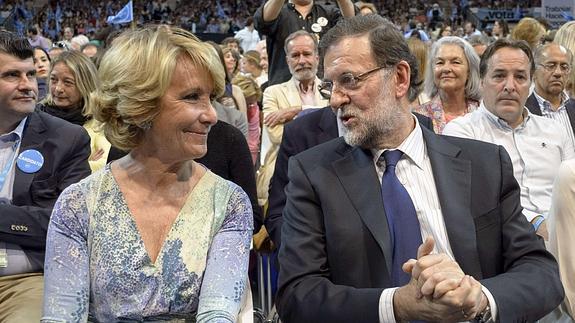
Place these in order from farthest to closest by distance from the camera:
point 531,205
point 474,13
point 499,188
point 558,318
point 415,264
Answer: point 474,13, point 531,205, point 558,318, point 499,188, point 415,264

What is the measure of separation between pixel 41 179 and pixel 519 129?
218 centimetres

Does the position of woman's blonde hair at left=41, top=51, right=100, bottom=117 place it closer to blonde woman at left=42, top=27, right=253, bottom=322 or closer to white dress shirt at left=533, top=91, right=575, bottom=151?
blonde woman at left=42, top=27, right=253, bottom=322

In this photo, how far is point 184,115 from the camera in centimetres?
233

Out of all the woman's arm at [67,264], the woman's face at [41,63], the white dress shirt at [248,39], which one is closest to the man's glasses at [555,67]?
the woman's arm at [67,264]

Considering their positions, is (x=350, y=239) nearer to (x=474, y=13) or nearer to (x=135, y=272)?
(x=135, y=272)

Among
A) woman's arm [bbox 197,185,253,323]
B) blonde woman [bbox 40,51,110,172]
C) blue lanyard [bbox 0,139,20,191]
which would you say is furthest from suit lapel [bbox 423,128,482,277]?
blonde woman [bbox 40,51,110,172]

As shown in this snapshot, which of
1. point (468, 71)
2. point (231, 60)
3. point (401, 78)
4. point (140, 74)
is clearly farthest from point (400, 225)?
point (231, 60)

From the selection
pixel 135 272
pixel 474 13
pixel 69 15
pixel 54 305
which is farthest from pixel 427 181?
pixel 69 15

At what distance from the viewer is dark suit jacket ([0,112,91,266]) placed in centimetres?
304

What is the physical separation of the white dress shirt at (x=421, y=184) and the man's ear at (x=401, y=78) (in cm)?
12

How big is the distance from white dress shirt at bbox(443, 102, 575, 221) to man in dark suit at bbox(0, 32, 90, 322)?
1773mm

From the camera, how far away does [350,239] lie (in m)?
2.36

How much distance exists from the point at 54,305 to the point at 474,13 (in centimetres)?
2513

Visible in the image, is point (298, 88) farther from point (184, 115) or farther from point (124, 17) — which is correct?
point (124, 17)
